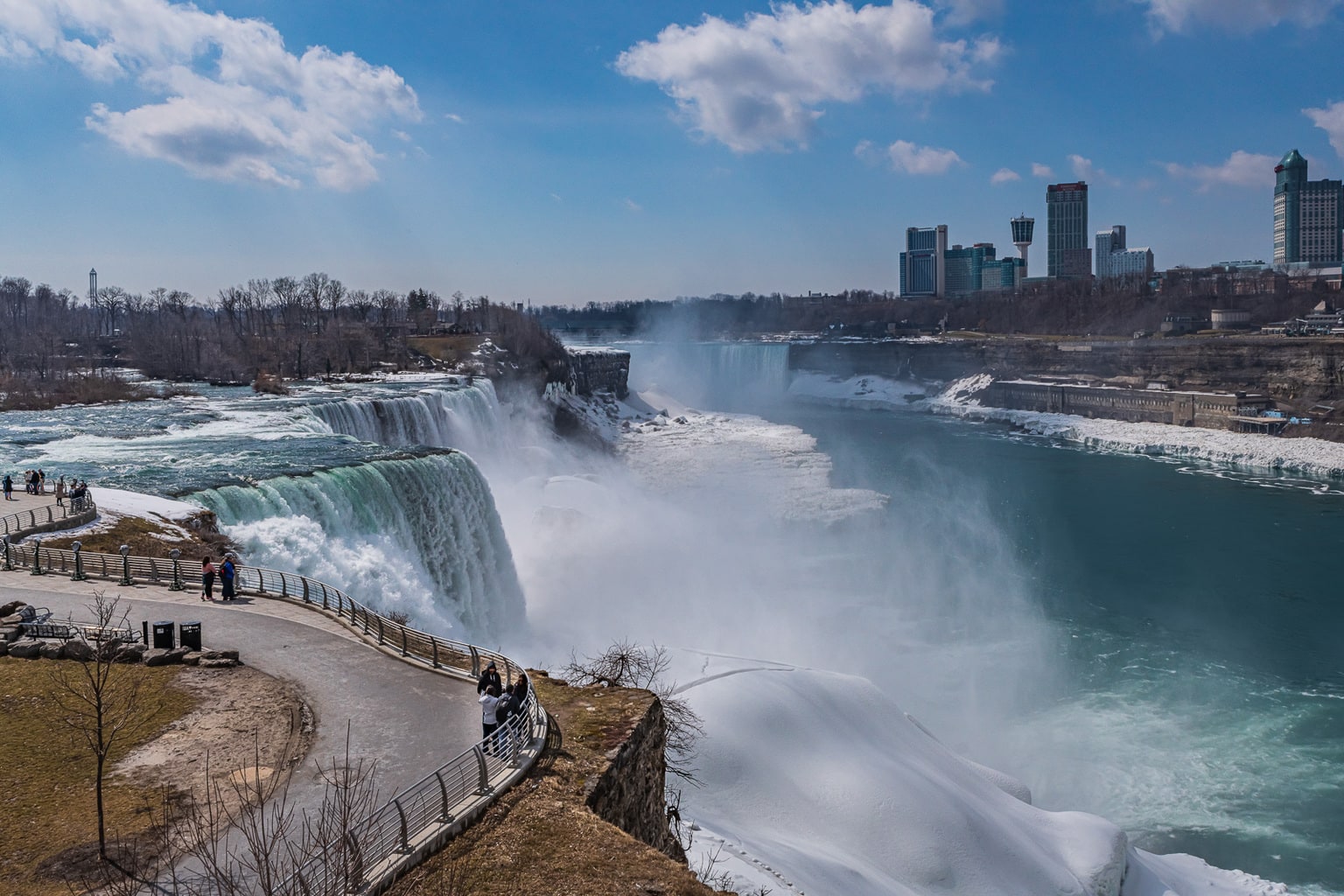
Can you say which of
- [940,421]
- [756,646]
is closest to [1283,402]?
[940,421]

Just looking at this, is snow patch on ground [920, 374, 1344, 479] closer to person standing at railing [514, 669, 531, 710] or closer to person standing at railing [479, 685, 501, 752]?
person standing at railing [514, 669, 531, 710]

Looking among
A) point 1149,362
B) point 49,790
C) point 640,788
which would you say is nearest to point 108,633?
point 49,790

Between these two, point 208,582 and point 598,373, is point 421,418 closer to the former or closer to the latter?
point 208,582

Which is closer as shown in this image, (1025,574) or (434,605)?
(434,605)

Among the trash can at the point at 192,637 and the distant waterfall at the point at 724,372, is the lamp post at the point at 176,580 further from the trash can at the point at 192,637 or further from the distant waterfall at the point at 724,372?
the distant waterfall at the point at 724,372

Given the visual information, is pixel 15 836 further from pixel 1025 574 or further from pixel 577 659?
pixel 1025 574

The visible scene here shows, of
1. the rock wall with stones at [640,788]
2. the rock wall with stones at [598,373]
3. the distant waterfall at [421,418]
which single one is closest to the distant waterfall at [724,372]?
the rock wall with stones at [598,373]
